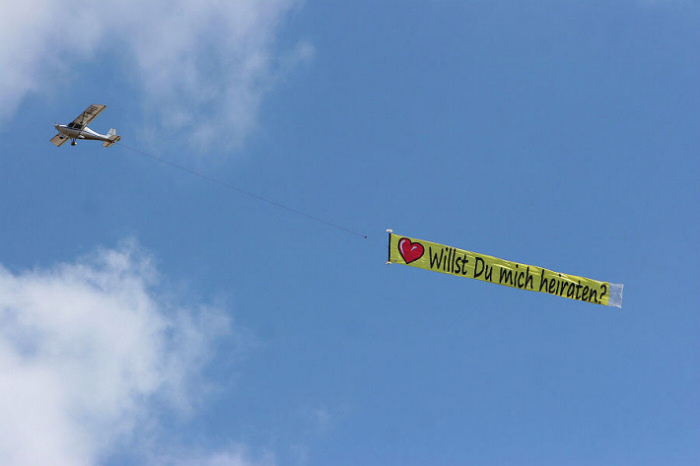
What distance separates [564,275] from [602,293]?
12.9 feet

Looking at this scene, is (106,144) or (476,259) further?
(106,144)

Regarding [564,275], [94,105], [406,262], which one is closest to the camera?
[406,262]

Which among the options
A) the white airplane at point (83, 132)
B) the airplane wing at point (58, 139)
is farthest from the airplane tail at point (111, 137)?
the airplane wing at point (58, 139)

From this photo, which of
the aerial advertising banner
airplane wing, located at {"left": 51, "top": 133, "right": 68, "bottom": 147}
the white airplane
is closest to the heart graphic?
the aerial advertising banner

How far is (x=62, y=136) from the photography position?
237 ft

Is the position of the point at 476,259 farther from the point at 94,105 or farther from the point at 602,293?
the point at 94,105

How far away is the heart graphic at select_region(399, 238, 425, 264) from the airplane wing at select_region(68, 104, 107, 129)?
39.5 meters

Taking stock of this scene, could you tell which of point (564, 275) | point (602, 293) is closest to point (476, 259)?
point (564, 275)

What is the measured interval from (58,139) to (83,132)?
3.01m

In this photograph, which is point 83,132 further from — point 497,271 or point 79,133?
point 497,271

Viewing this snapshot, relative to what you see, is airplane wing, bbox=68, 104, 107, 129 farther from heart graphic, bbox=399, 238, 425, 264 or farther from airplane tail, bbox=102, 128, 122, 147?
heart graphic, bbox=399, 238, 425, 264

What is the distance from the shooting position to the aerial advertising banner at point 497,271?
51125 mm

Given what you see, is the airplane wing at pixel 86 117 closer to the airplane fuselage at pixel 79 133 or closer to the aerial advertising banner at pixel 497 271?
the airplane fuselage at pixel 79 133

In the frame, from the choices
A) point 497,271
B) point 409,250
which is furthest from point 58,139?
point 497,271
